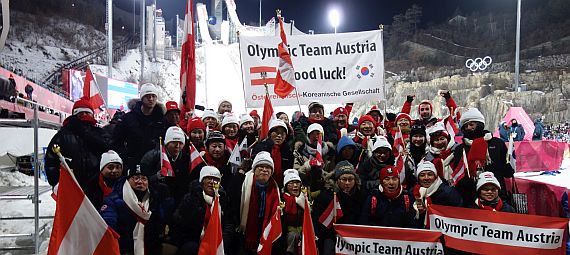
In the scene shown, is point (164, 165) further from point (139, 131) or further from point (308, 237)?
point (308, 237)

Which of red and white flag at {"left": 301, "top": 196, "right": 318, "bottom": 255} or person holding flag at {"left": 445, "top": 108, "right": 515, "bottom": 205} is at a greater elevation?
person holding flag at {"left": 445, "top": 108, "right": 515, "bottom": 205}

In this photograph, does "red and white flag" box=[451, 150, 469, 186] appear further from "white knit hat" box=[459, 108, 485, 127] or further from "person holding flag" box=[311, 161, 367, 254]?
"person holding flag" box=[311, 161, 367, 254]

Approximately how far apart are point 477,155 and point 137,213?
11.0ft

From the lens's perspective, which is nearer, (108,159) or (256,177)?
(108,159)

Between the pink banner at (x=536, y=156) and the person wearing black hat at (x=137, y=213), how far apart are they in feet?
36.8

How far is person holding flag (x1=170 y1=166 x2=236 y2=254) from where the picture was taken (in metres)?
4.14

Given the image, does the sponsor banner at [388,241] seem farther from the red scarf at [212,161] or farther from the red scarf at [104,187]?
the red scarf at [104,187]

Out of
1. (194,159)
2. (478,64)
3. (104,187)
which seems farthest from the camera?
(478,64)

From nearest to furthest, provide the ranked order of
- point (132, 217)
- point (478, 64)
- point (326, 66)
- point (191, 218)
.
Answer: point (132, 217), point (191, 218), point (326, 66), point (478, 64)

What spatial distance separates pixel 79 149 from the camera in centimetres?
448

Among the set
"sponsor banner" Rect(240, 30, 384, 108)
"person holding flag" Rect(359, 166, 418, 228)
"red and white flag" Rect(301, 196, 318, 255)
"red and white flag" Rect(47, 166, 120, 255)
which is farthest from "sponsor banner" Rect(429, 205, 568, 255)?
"sponsor banner" Rect(240, 30, 384, 108)

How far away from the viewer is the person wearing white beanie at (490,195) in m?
4.07

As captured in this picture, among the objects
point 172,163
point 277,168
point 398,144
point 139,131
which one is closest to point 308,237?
point 277,168

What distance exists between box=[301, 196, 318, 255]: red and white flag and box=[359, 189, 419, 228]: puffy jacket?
0.54 m
